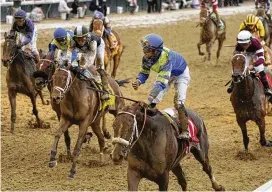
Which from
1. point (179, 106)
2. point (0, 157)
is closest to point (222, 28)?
point (0, 157)

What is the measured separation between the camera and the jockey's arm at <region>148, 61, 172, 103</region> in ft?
28.9

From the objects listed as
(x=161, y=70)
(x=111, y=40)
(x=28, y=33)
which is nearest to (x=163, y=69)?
(x=161, y=70)

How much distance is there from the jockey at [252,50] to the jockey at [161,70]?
114 inches

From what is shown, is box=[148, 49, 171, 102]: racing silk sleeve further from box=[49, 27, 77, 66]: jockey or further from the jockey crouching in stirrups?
the jockey crouching in stirrups

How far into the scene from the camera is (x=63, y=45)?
12.4m

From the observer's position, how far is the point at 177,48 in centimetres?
2880

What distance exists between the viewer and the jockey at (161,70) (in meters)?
8.90

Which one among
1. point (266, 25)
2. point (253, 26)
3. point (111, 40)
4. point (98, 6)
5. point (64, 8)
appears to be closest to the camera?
point (253, 26)

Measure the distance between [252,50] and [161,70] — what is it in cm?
428

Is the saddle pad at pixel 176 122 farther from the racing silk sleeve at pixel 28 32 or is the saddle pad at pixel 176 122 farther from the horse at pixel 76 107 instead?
the racing silk sleeve at pixel 28 32

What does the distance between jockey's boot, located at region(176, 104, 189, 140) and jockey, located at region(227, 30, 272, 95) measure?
3.14 m

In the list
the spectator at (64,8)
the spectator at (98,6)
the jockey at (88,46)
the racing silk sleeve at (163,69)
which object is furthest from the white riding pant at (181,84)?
the spectator at (98,6)

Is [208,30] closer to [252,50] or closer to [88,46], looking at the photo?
[252,50]

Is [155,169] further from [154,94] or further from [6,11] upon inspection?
[6,11]
